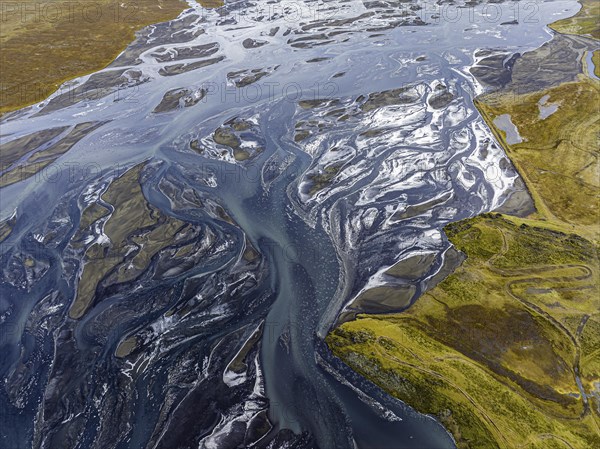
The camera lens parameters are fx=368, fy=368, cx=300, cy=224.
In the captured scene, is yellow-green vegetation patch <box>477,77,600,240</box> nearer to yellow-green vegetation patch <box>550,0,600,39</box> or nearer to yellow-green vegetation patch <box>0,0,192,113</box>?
yellow-green vegetation patch <box>550,0,600,39</box>

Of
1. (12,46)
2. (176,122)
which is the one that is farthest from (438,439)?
(12,46)

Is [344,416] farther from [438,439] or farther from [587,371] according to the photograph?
[587,371]

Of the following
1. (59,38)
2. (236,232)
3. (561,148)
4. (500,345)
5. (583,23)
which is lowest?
(500,345)

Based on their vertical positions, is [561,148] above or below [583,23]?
below

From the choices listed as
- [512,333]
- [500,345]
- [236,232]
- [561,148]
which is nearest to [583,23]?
[561,148]

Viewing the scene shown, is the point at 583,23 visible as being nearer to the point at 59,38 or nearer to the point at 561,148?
the point at 561,148

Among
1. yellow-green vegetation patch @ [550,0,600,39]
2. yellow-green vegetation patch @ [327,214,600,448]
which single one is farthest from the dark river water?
yellow-green vegetation patch @ [550,0,600,39]
